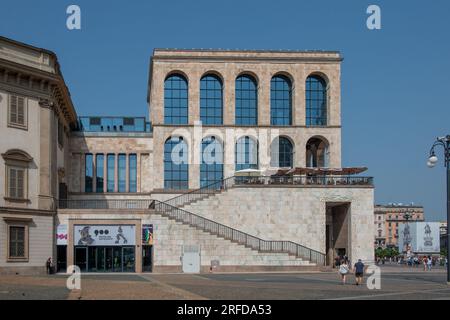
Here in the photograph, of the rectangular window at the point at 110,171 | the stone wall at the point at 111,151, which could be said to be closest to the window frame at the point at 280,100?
the stone wall at the point at 111,151

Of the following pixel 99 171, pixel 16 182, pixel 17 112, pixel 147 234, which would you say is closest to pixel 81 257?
pixel 147 234

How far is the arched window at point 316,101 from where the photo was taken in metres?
67.5

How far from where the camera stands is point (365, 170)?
6078 cm

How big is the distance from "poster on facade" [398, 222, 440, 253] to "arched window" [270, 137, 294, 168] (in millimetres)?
59686

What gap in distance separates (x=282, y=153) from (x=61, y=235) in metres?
22.7

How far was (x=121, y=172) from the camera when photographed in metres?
67.9

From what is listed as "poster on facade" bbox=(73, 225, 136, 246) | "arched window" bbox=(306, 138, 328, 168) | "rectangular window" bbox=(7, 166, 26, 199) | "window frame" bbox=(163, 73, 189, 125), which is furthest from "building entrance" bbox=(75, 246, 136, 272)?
"arched window" bbox=(306, 138, 328, 168)

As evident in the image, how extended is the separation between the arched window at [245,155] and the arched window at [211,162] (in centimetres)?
151

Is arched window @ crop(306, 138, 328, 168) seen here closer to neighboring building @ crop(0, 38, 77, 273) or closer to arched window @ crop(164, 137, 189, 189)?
arched window @ crop(164, 137, 189, 189)

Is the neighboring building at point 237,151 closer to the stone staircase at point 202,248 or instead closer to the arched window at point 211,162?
the arched window at point 211,162

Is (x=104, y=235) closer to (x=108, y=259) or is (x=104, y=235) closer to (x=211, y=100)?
(x=108, y=259)

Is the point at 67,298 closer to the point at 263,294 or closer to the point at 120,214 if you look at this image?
the point at 263,294

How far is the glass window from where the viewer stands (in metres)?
47.3
